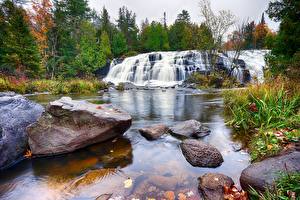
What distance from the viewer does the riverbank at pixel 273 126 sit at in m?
2.35

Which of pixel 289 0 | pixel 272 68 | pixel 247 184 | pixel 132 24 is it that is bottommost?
pixel 247 184

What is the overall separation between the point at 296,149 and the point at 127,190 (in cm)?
242

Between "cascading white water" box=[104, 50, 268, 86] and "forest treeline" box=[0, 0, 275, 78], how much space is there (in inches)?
68.2

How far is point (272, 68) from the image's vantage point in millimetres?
8984

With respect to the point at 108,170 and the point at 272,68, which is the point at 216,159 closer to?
the point at 108,170

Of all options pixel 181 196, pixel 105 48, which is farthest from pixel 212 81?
pixel 105 48

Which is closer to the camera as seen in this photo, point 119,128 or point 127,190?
point 127,190

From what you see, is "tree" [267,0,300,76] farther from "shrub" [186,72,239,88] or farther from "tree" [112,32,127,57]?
"tree" [112,32,127,57]

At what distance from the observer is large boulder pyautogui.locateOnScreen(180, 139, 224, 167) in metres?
3.62

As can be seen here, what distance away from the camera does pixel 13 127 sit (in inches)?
161

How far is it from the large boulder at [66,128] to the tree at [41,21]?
91.2ft

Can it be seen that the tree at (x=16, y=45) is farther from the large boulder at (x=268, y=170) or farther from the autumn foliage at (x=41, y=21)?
the large boulder at (x=268, y=170)

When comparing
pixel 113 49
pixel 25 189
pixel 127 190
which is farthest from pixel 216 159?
pixel 113 49

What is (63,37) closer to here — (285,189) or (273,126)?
(273,126)
